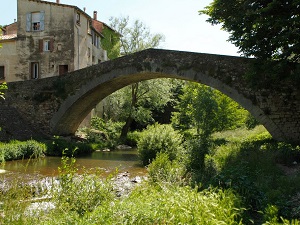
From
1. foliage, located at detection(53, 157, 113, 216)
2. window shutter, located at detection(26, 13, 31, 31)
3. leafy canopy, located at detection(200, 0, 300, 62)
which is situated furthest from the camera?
window shutter, located at detection(26, 13, 31, 31)

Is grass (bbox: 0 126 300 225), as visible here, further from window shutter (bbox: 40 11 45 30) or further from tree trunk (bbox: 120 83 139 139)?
window shutter (bbox: 40 11 45 30)

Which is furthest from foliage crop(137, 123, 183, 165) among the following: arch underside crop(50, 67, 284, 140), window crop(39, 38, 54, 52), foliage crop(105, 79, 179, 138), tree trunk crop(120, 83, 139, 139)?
window crop(39, 38, 54, 52)

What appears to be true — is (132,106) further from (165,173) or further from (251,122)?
(165,173)

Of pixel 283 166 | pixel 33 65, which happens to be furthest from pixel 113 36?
pixel 283 166

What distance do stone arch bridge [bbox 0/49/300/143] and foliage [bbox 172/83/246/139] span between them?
1.12 meters

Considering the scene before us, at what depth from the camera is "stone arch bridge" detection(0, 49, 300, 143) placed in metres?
12.7

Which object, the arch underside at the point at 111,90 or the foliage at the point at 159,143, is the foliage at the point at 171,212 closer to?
the foliage at the point at 159,143

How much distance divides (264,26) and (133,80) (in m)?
9.47

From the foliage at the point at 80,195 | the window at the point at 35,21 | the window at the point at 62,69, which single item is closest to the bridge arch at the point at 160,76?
the window at the point at 62,69

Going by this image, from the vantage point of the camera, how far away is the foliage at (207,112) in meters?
12.7

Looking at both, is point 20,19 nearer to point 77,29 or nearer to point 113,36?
point 77,29

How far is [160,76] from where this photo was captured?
17.3 m

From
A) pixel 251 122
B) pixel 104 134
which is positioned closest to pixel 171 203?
pixel 104 134

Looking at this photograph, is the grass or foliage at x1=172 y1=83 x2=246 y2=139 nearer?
the grass
